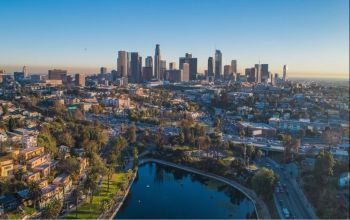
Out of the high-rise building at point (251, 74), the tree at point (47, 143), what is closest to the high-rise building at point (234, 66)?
the high-rise building at point (251, 74)

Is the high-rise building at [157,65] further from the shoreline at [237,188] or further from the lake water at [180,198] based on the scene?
the lake water at [180,198]

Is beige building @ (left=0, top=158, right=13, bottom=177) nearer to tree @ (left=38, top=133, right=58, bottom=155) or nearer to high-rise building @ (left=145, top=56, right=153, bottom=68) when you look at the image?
tree @ (left=38, top=133, right=58, bottom=155)

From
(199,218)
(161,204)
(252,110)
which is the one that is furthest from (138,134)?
(252,110)

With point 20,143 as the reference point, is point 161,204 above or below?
below

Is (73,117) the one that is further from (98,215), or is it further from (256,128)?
(98,215)

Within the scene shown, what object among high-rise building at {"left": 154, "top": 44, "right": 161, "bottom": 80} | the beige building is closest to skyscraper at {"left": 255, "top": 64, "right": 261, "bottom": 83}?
high-rise building at {"left": 154, "top": 44, "right": 161, "bottom": 80}

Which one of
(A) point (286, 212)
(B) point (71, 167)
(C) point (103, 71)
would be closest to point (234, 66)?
(C) point (103, 71)
